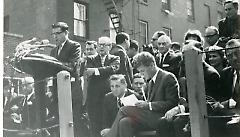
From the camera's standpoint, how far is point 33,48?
105 inches

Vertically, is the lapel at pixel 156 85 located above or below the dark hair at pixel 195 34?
below

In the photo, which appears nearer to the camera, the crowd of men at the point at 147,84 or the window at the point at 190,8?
the crowd of men at the point at 147,84

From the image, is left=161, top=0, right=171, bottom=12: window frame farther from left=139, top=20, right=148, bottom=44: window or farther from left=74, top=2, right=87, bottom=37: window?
left=74, top=2, right=87, bottom=37: window

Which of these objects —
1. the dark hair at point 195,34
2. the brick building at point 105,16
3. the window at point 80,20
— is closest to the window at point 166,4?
the brick building at point 105,16

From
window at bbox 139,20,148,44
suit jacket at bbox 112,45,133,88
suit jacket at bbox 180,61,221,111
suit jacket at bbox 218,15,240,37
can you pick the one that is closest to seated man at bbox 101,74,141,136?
suit jacket at bbox 112,45,133,88

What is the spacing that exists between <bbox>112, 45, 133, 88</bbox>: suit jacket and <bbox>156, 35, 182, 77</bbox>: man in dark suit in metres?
0.21

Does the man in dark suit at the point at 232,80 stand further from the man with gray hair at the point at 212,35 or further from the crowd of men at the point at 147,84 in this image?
the man with gray hair at the point at 212,35

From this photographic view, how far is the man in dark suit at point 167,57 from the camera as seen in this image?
2594mm

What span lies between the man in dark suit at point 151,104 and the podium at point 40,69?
0.66m

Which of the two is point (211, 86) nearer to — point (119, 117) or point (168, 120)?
point (168, 120)

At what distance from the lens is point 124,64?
274 centimetres

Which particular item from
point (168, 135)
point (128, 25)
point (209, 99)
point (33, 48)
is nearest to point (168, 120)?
point (168, 135)

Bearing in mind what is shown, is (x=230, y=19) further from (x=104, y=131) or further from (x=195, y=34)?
(x=104, y=131)

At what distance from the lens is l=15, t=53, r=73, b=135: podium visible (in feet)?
8.28
